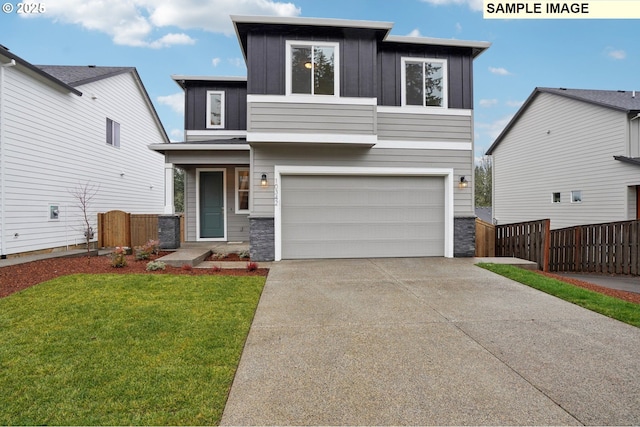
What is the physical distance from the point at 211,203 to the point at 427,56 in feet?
25.6

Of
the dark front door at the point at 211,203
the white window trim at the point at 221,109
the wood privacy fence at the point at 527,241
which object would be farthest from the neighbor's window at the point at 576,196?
the white window trim at the point at 221,109

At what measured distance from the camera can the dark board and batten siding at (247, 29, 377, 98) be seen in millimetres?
7480

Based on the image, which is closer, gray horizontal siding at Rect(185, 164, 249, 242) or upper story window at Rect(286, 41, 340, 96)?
upper story window at Rect(286, 41, 340, 96)

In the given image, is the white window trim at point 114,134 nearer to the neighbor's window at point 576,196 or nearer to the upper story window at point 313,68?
the upper story window at point 313,68

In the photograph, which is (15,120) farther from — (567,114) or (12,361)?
(567,114)

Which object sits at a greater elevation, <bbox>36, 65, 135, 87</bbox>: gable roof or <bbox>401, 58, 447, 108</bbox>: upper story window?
<bbox>36, 65, 135, 87</bbox>: gable roof

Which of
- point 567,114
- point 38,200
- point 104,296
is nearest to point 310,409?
point 104,296

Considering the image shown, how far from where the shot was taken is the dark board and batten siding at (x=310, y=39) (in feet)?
24.5

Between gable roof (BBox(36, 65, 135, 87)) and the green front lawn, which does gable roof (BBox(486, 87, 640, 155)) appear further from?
gable roof (BBox(36, 65, 135, 87))

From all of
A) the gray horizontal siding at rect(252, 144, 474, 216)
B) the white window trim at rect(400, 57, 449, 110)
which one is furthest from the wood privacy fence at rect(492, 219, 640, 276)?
the white window trim at rect(400, 57, 449, 110)

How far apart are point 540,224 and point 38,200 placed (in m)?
13.0

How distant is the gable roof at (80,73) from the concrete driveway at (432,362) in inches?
419

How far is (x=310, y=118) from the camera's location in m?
7.50

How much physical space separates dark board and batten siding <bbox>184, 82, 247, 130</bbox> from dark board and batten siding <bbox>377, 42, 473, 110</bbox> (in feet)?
17.4
